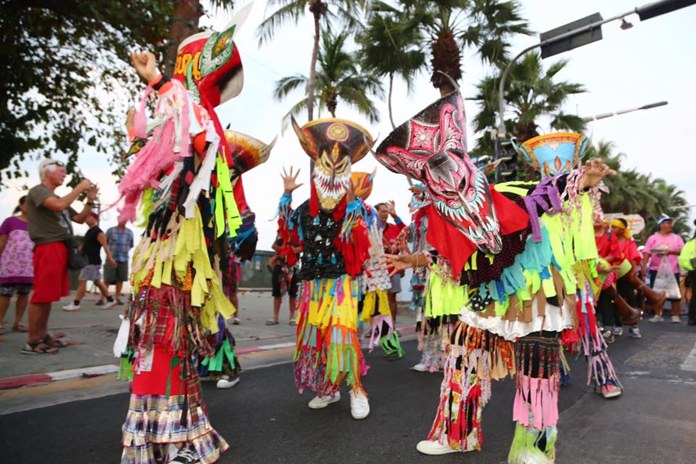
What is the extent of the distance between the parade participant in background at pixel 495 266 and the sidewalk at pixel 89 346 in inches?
127

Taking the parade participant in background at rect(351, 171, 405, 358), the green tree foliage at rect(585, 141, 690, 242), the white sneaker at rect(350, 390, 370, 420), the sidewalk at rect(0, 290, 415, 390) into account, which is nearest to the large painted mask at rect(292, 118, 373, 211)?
the parade participant in background at rect(351, 171, 405, 358)

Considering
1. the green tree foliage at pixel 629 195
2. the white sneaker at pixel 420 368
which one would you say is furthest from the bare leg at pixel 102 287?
the green tree foliage at pixel 629 195

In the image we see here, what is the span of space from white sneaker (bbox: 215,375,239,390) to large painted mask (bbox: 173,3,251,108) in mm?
2585

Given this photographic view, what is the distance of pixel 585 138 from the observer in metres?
3.65

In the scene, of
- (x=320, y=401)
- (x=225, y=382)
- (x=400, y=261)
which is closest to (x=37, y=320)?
(x=225, y=382)

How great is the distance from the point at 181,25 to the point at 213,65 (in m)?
3.76

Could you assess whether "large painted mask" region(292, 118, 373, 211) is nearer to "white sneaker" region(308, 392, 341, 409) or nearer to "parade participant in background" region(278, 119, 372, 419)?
"parade participant in background" region(278, 119, 372, 419)

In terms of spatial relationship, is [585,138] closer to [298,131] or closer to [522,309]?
[522,309]

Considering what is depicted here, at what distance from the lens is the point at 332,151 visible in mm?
3932

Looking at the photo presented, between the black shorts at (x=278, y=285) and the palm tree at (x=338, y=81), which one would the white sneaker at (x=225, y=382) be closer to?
the black shorts at (x=278, y=285)

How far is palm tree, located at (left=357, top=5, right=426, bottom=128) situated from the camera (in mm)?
14863

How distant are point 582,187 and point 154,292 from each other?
242 centimetres

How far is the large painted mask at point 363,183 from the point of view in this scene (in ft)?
15.3

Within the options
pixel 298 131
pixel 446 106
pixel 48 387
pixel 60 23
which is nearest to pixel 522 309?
pixel 446 106
